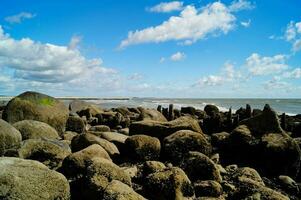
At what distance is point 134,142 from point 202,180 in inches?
99.0

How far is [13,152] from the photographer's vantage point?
862cm

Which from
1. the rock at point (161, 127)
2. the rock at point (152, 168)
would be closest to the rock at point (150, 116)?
the rock at point (161, 127)

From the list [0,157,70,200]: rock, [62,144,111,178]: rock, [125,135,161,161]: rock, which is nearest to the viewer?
[0,157,70,200]: rock

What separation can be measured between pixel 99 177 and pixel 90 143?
3077 mm

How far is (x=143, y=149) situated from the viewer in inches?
407

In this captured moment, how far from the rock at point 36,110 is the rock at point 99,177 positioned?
→ 7.73 meters

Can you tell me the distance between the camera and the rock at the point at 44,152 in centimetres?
882

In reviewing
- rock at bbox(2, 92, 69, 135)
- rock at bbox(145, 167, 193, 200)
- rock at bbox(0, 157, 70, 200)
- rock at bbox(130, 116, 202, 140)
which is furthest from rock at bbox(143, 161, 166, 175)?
rock at bbox(2, 92, 69, 135)

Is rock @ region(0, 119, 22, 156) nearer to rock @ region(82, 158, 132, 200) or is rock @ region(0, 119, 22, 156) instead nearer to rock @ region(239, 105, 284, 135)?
rock @ region(82, 158, 132, 200)

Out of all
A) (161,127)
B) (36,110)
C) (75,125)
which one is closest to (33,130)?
(36,110)

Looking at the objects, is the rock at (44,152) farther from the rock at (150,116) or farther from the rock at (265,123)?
the rock at (150,116)

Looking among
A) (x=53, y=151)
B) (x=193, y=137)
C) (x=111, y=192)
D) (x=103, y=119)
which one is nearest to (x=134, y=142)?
(x=193, y=137)

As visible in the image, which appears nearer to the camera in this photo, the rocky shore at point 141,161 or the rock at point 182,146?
the rocky shore at point 141,161

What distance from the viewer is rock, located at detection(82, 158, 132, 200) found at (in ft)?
22.8
